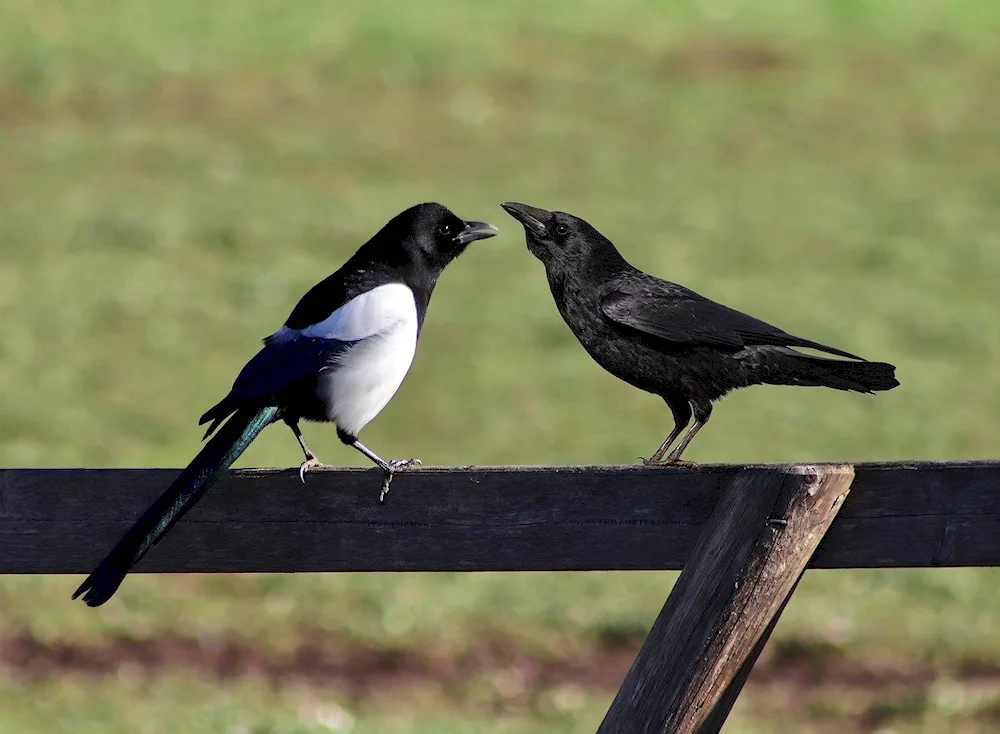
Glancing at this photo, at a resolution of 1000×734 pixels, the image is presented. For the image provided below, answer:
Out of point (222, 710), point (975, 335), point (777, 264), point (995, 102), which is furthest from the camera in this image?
point (995, 102)

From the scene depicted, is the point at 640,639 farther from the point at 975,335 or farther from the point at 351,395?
the point at 975,335

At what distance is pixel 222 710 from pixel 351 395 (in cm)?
242

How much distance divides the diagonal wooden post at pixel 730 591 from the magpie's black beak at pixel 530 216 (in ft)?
4.30

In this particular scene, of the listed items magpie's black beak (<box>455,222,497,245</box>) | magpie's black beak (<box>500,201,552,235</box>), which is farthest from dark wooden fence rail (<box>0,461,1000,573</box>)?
magpie's black beak (<box>455,222,497,245</box>)

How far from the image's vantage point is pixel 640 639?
7562 mm

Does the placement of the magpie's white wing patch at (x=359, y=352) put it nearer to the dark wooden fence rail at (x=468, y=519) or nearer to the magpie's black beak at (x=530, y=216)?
the magpie's black beak at (x=530, y=216)

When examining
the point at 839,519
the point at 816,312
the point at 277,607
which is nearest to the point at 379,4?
the point at 816,312

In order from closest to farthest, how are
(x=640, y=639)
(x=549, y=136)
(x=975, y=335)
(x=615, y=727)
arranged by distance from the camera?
(x=615, y=727) → (x=640, y=639) → (x=975, y=335) → (x=549, y=136)

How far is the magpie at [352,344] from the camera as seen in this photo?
391cm

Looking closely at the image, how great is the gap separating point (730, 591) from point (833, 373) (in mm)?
926

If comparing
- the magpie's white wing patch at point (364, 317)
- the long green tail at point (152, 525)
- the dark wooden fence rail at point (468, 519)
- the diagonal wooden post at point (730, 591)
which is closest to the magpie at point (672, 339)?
the magpie's white wing patch at point (364, 317)

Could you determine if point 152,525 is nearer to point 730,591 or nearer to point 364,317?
point 730,591

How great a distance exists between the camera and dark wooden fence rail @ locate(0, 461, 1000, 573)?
10.1 feet

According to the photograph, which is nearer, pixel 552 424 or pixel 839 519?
pixel 839 519
